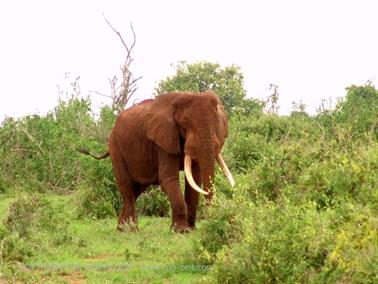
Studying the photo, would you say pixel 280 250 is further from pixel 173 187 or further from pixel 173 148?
pixel 173 148

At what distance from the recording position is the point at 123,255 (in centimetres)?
1106

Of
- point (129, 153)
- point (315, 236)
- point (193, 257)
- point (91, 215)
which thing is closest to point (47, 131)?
point (91, 215)

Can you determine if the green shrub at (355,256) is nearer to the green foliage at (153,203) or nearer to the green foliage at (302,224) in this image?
the green foliage at (302,224)

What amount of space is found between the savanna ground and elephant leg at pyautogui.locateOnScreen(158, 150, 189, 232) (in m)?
0.22

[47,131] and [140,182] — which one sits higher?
[47,131]

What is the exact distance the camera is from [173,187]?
513 inches

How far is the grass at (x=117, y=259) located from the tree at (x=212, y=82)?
36435 millimetres

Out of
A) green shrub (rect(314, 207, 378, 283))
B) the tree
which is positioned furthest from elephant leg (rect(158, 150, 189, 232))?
the tree

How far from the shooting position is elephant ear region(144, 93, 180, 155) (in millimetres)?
13156

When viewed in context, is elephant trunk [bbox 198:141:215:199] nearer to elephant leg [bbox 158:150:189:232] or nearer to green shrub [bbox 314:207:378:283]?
elephant leg [bbox 158:150:189:232]

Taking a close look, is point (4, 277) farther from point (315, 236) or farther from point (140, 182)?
point (140, 182)

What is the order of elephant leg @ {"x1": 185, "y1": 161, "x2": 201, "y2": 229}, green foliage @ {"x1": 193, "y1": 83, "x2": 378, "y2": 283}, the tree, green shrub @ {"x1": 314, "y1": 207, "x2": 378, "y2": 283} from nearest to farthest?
green shrub @ {"x1": 314, "y1": 207, "x2": 378, "y2": 283}
green foliage @ {"x1": 193, "y1": 83, "x2": 378, "y2": 283}
elephant leg @ {"x1": 185, "y1": 161, "x2": 201, "y2": 229}
the tree

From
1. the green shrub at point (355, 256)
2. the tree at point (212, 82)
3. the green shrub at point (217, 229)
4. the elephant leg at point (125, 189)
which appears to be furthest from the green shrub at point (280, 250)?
the tree at point (212, 82)

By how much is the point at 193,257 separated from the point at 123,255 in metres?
1.43
